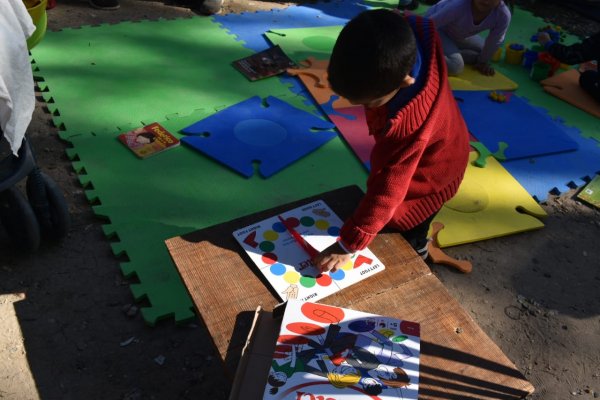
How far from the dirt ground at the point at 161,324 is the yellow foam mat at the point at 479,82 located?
90cm

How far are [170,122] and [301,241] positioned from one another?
1.22 m

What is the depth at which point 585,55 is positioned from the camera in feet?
9.64

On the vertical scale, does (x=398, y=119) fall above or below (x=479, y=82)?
above

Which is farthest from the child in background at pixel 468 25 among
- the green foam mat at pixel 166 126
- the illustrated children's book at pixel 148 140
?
the illustrated children's book at pixel 148 140

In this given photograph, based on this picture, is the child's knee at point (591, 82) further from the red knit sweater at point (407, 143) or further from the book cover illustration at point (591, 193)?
the red knit sweater at point (407, 143)

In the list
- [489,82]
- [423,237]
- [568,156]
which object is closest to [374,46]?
[423,237]

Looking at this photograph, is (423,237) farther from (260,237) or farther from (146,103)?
(146,103)

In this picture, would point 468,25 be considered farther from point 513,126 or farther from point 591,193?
point 591,193

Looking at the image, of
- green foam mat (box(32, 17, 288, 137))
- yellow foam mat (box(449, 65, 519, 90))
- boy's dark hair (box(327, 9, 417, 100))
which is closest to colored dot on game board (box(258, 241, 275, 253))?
boy's dark hair (box(327, 9, 417, 100))

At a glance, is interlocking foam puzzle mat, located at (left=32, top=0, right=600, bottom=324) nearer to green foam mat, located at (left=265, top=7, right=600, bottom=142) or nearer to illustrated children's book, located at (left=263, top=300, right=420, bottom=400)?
green foam mat, located at (left=265, top=7, right=600, bottom=142)

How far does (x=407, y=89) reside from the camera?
130 centimetres

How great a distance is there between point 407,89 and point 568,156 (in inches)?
62.4

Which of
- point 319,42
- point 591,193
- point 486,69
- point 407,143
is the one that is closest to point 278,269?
point 407,143

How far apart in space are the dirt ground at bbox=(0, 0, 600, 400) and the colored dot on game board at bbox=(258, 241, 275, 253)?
1.41 feet
